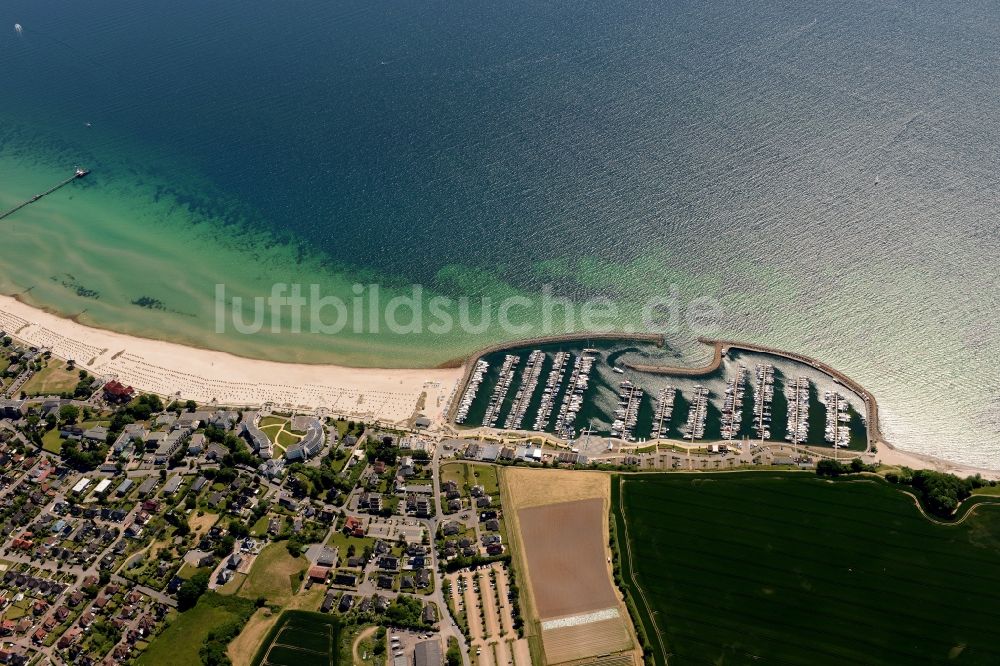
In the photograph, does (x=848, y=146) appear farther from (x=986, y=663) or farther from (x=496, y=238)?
(x=986, y=663)

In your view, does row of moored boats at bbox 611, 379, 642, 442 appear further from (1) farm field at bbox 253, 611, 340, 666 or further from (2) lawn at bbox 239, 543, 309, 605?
(2) lawn at bbox 239, 543, 309, 605

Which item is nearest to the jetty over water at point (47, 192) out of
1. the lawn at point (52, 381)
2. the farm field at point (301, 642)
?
the lawn at point (52, 381)

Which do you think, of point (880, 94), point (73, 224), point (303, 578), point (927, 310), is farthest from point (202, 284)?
point (880, 94)

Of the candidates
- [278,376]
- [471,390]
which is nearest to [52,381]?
[278,376]

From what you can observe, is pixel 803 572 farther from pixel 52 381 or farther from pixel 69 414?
pixel 52 381

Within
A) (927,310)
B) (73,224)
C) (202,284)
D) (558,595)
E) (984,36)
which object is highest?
(984,36)

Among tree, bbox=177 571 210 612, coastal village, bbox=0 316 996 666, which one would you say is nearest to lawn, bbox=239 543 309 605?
coastal village, bbox=0 316 996 666

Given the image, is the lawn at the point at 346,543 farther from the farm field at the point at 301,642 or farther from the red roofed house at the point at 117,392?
the red roofed house at the point at 117,392
